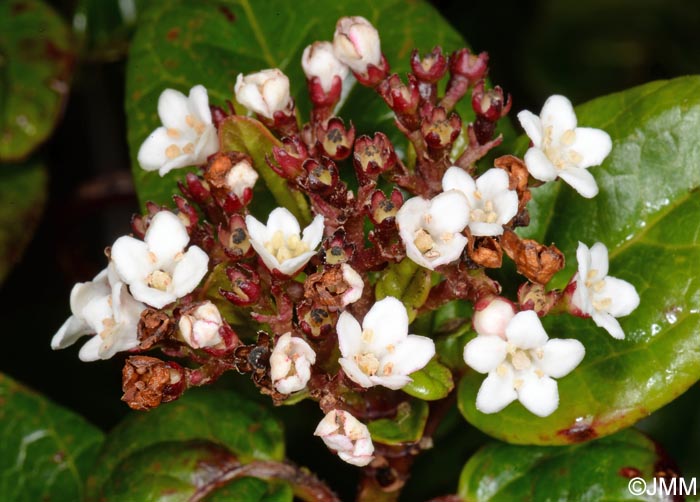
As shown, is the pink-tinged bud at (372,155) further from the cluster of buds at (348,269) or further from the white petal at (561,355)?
the white petal at (561,355)

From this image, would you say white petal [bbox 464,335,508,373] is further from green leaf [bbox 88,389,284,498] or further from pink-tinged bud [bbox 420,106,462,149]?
green leaf [bbox 88,389,284,498]

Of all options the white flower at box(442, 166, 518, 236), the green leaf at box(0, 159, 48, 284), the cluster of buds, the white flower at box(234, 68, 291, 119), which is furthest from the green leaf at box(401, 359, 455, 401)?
the green leaf at box(0, 159, 48, 284)

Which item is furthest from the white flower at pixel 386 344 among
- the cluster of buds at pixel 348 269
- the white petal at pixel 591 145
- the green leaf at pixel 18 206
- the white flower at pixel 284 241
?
the green leaf at pixel 18 206

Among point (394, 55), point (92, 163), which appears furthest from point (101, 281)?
point (92, 163)
